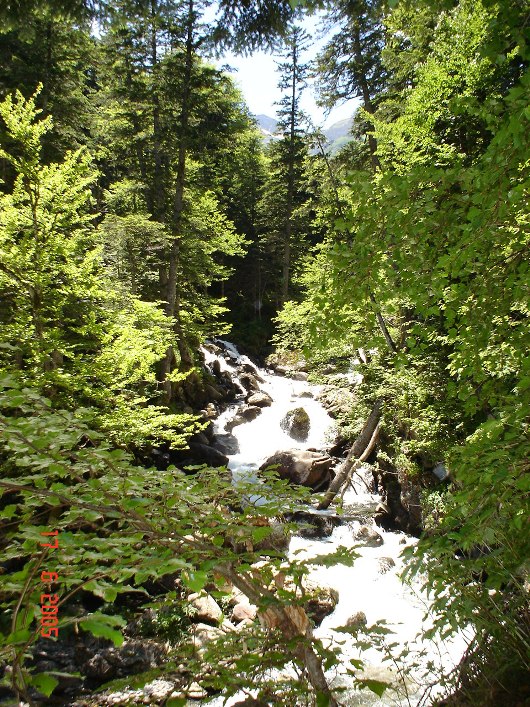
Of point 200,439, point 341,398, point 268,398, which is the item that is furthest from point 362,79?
point 200,439

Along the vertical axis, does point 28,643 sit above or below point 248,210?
below

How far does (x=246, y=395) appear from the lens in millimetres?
19375

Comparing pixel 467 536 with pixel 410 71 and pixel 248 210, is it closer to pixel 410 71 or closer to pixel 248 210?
pixel 410 71

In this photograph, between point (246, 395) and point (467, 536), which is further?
point (246, 395)

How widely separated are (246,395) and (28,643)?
18.1 m

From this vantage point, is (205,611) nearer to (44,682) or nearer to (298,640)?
(298,640)

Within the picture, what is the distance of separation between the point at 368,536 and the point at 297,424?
6607mm

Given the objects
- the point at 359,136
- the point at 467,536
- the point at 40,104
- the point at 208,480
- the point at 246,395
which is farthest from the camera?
the point at 246,395

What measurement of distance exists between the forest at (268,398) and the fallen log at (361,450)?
0.07 metres

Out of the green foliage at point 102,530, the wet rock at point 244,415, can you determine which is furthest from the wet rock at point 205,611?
the wet rock at point 244,415

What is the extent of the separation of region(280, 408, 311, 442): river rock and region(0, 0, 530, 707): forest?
26 centimetres

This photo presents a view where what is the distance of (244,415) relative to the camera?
55.0ft

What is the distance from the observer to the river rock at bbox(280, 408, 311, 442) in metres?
15.5

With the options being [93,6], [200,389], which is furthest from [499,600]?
[200,389]
